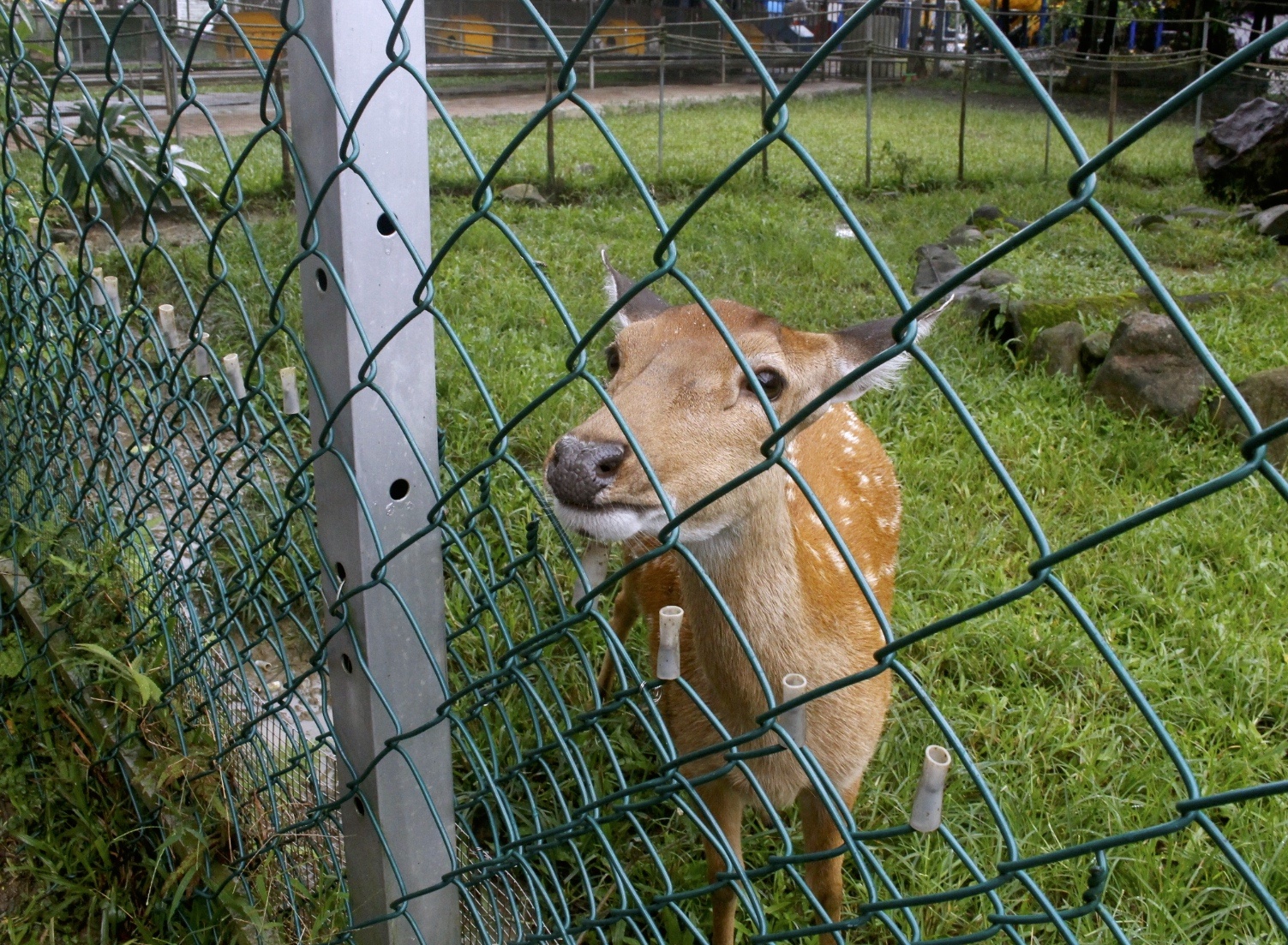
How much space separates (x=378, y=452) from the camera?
1.59 m

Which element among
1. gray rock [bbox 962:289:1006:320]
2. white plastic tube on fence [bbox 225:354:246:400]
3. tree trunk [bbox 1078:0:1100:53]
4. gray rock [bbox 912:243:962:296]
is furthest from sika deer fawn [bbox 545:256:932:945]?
tree trunk [bbox 1078:0:1100:53]

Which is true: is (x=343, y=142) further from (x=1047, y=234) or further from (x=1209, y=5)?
(x=1209, y=5)

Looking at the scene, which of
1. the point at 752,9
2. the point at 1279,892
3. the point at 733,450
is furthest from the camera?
the point at 752,9

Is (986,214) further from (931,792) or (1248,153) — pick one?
(931,792)

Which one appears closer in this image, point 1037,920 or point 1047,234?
point 1037,920

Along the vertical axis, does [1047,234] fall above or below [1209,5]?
below

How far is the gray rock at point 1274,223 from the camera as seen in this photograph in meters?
A: 8.43

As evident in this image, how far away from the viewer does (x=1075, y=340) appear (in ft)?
17.4

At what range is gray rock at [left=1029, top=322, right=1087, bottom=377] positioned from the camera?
17.3 ft

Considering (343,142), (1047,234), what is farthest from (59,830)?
(1047,234)

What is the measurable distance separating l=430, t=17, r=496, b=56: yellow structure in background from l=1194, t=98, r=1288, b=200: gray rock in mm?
7275

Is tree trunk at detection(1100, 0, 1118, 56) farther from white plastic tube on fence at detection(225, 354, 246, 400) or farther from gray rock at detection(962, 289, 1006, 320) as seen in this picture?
white plastic tube on fence at detection(225, 354, 246, 400)

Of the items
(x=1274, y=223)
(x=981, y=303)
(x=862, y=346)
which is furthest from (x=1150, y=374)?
(x=1274, y=223)

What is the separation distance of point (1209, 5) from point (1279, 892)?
62.9 feet
